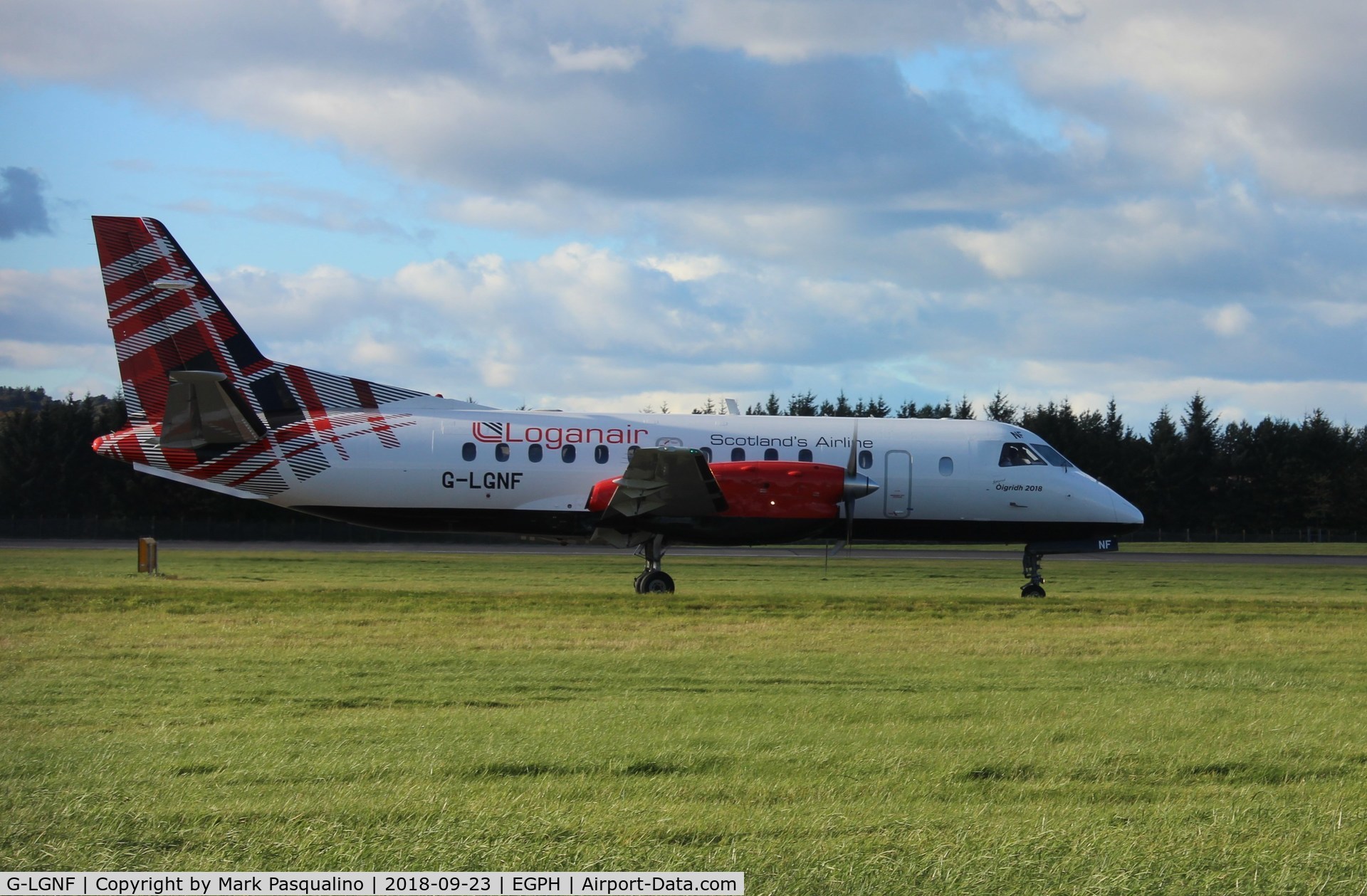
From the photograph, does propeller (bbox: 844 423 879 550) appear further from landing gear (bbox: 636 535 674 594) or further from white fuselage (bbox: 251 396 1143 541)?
landing gear (bbox: 636 535 674 594)

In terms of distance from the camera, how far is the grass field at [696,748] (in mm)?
5641

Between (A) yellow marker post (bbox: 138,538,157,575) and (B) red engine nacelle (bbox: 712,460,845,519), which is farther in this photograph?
(A) yellow marker post (bbox: 138,538,157,575)


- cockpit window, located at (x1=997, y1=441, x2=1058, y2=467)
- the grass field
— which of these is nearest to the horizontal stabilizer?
the grass field

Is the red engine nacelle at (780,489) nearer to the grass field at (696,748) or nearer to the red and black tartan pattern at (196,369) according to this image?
the grass field at (696,748)

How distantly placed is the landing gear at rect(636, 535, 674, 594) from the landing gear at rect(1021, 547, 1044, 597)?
695 centimetres

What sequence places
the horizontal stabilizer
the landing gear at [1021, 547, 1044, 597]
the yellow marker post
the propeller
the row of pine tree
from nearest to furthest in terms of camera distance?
the horizontal stabilizer < the propeller < the landing gear at [1021, 547, 1044, 597] < the yellow marker post < the row of pine tree

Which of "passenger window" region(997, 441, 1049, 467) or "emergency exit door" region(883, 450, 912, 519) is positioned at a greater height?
"passenger window" region(997, 441, 1049, 467)

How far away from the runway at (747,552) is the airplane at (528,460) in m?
16.8

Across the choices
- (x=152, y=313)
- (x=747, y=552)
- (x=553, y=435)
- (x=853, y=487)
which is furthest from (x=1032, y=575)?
(x=747, y=552)

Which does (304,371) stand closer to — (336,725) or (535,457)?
(535,457)

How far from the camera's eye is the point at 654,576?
77.5 ft

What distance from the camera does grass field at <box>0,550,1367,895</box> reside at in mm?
5641

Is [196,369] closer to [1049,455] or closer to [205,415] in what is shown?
[205,415]

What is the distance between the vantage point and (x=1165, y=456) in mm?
79625
